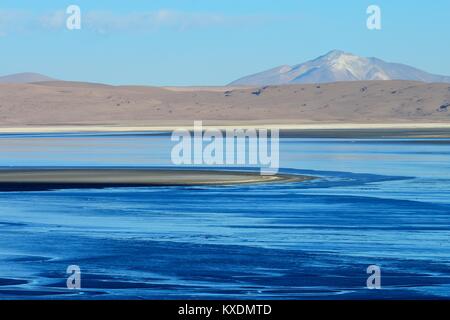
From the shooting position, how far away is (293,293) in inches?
661

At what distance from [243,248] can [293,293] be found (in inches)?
196

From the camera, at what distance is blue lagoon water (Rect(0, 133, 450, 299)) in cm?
1744

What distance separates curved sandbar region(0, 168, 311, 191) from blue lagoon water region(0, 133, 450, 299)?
1.92 m

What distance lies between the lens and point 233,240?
2286 centimetres

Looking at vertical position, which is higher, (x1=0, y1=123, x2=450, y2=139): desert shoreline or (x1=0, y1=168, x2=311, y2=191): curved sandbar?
(x1=0, y1=123, x2=450, y2=139): desert shoreline

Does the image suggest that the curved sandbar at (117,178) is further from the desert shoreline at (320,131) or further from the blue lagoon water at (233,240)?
the desert shoreline at (320,131)

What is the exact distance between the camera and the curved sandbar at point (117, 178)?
124 ft

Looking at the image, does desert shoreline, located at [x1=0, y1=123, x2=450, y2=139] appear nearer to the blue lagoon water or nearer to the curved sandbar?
the curved sandbar

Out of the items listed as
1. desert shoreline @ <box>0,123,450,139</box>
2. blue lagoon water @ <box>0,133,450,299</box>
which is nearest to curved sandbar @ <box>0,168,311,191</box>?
blue lagoon water @ <box>0,133,450,299</box>

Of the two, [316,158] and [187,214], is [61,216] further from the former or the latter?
[316,158]

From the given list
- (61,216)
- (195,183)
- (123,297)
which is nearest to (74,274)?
(123,297)

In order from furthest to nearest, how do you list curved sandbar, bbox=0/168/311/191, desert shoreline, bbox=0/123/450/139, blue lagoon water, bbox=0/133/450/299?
desert shoreline, bbox=0/123/450/139, curved sandbar, bbox=0/168/311/191, blue lagoon water, bbox=0/133/450/299

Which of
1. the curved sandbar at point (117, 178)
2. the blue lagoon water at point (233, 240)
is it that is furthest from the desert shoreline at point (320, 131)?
the blue lagoon water at point (233, 240)
